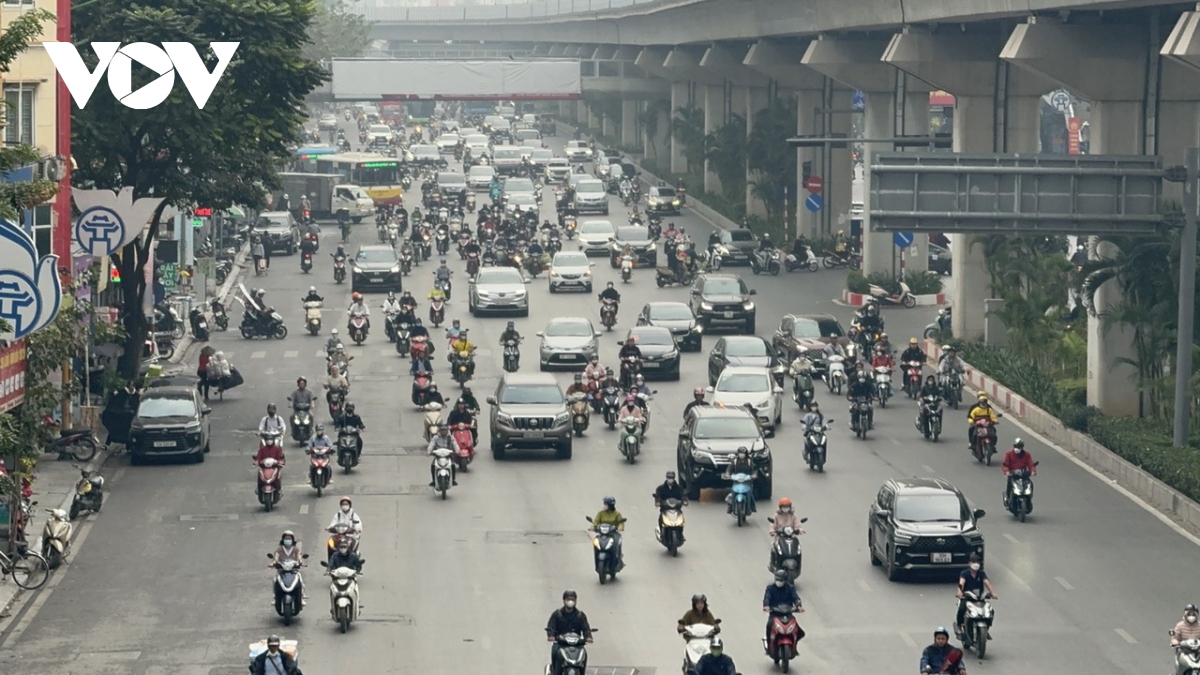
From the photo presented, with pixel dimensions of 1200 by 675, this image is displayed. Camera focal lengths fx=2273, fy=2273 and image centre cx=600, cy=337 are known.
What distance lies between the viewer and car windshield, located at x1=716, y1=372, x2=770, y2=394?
46094mm

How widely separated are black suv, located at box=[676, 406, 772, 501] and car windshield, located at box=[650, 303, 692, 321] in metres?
19.9

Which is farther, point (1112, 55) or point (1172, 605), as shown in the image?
point (1112, 55)

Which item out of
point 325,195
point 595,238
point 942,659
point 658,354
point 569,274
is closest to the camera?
point 942,659

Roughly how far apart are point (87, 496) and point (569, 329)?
63.2 feet

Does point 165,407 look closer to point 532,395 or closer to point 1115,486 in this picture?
point 532,395

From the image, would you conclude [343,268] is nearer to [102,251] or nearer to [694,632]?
[102,251]

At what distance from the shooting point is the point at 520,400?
1703 inches

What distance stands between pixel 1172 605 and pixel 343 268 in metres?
49.9

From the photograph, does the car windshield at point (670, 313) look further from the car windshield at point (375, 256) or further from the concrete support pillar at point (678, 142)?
the concrete support pillar at point (678, 142)

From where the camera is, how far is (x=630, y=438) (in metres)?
42.8

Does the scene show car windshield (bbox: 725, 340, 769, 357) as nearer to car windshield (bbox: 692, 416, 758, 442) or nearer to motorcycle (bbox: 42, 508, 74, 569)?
car windshield (bbox: 692, 416, 758, 442)

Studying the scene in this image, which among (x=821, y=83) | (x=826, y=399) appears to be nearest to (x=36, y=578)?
(x=826, y=399)

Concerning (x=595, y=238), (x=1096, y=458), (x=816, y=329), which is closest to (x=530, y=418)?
(x=1096, y=458)

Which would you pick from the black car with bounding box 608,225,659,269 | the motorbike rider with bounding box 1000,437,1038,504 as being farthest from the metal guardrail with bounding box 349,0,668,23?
the motorbike rider with bounding box 1000,437,1038,504
